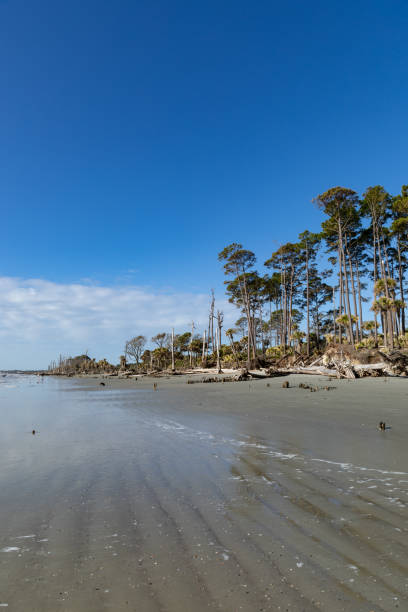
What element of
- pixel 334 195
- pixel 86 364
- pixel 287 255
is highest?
pixel 334 195

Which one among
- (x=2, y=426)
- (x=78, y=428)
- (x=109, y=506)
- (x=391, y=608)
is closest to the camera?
(x=391, y=608)

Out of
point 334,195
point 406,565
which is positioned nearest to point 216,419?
point 406,565

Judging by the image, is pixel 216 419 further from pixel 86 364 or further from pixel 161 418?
pixel 86 364

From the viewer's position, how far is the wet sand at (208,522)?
194cm

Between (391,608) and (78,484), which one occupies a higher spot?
Result: (391,608)

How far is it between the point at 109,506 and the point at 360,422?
5953 millimetres

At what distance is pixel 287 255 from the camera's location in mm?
47812

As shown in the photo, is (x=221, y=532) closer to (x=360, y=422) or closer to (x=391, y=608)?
(x=391, y=608)

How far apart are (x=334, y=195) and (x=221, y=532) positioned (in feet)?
133

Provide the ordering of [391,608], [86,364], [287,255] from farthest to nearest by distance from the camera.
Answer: [86,364] < [287,255] < [391,608]

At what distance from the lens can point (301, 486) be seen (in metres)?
3.74

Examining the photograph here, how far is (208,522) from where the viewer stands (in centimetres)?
291

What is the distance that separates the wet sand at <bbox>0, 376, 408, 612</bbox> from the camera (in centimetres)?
194

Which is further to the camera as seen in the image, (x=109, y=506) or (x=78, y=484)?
(x=78, y=484)
